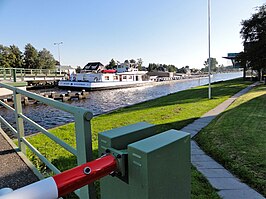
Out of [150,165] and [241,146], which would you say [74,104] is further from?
[150,165]

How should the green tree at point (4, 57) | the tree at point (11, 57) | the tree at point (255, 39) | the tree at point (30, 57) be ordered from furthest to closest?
the tree at point (30, 57) → the tree at point (11, 57) → the green tree at point (4, 57) → the tree at point (255, 39)

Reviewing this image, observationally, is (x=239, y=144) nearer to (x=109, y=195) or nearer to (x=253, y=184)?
(x=253, y=184)

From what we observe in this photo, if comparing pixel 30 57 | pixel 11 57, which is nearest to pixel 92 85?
pixel 11 57

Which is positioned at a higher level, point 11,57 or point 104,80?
point 11,57

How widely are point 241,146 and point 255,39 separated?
24135mm

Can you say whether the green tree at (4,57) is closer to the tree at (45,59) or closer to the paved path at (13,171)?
the tree at (45,59)

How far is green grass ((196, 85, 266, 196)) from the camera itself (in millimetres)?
3570

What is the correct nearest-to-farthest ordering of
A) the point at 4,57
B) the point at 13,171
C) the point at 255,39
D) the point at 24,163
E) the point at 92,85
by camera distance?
the point at 13,171
the point at 24,163
the point at 255,39
the point at 92,85
the point at 4,57

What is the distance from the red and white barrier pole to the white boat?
1255 inches

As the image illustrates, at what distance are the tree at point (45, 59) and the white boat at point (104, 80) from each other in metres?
34.6

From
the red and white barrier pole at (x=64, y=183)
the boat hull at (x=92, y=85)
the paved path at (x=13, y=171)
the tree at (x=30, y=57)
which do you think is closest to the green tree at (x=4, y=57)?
the tree at (x=30, y=57)

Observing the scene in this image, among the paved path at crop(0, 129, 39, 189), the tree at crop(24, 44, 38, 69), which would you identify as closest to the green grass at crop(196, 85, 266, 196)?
the paved path at crop(0, 129, 39, 189)

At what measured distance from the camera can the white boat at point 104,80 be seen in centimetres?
3357

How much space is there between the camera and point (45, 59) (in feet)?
241
